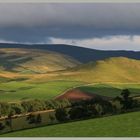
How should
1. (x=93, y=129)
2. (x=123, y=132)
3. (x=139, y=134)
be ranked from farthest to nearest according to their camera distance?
(x=93, y=129)
(x=123, y=132)
(x=139, y=134)

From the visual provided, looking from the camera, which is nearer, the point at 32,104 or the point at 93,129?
the point at 93,129

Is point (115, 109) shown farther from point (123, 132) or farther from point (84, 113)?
point (123, 132)

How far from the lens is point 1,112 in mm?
132000

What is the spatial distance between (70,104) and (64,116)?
36.3 meters

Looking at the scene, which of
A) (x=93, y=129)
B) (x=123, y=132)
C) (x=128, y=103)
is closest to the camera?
(x=123, y=132)

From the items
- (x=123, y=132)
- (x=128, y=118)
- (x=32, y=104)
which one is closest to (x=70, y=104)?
(x=32, y=104)

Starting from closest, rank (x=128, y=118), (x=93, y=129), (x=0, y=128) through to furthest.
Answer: (x=93, y=129)
(x=128, y=118)
(x=0, y=128)

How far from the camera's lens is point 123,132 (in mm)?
55656

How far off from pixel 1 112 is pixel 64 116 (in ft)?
114

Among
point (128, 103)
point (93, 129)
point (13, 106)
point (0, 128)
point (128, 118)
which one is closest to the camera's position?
point (93, 129)

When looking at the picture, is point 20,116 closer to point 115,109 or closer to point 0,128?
point 0,128

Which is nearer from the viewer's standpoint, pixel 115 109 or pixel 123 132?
pixel 123 132

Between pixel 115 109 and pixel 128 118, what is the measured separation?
2884 centimetres

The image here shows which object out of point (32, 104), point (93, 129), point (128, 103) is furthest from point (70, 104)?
point (93, 129)
